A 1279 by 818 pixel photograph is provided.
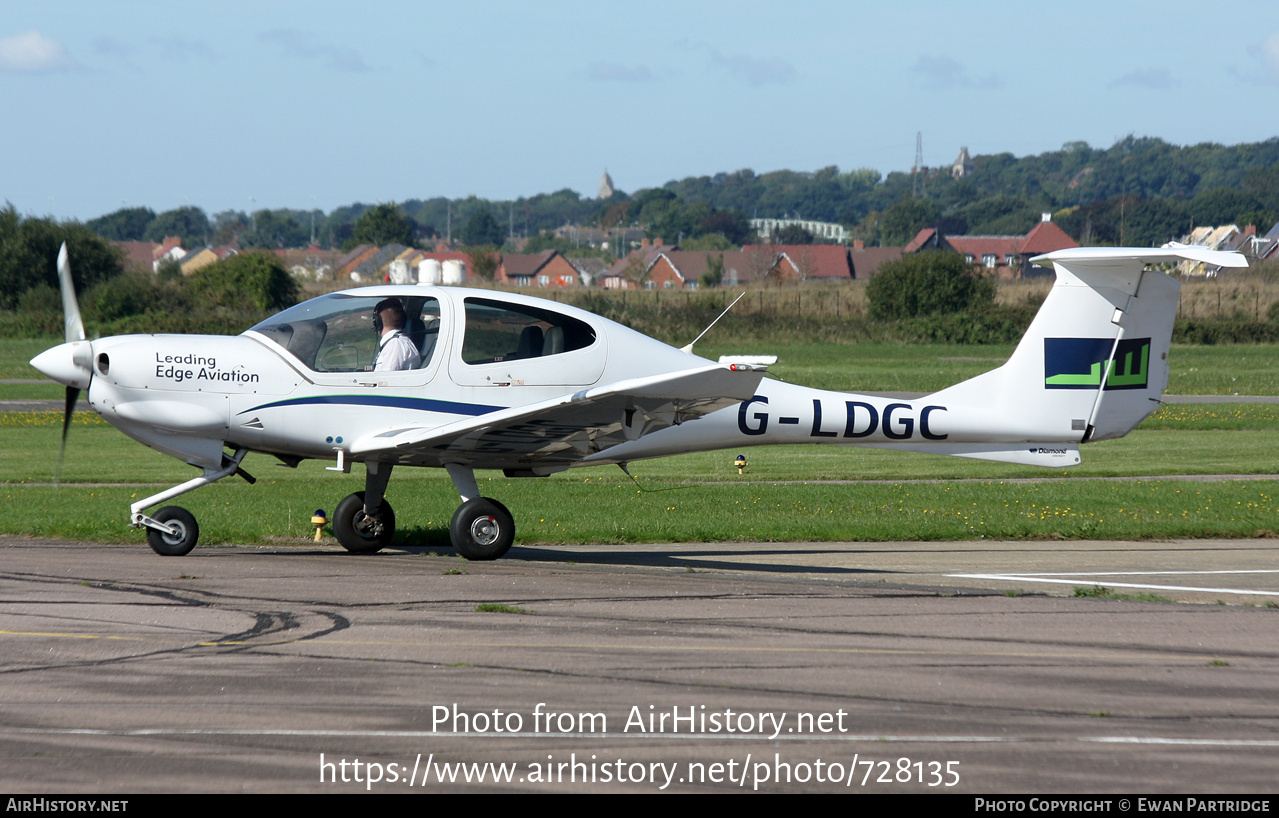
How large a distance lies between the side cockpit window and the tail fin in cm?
361

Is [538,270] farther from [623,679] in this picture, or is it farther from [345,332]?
[623,679]

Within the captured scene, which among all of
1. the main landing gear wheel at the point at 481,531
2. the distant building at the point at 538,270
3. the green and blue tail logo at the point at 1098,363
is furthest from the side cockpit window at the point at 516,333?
the distant building at the point at 538,270

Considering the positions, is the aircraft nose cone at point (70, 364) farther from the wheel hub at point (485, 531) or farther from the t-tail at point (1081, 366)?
the t-tail at point (1081, 366)

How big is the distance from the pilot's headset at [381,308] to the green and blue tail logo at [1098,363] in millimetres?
6368

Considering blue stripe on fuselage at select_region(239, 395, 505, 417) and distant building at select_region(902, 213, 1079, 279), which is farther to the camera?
distant building at select_region(902, 213, 1079, 279)

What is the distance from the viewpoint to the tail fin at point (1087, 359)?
37.8ft

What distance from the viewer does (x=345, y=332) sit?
35.2 ft

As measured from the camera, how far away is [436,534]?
1262 centimetres

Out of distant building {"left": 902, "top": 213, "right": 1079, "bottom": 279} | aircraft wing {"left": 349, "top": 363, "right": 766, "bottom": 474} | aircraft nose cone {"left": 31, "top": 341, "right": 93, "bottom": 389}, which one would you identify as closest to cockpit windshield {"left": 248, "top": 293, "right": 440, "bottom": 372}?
aircraft wing {"left": 349, "top": 363, "right": 766, "bottom": 474}

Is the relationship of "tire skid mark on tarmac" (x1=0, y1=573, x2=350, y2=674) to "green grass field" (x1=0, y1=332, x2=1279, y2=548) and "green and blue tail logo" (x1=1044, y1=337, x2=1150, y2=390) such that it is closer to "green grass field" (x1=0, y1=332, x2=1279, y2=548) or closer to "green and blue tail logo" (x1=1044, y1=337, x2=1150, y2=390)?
"green grass field" (x1=0, y1=332, x2=1279, y2=548)

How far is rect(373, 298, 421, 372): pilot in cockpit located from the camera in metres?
10.7

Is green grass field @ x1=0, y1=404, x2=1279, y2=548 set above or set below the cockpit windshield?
below

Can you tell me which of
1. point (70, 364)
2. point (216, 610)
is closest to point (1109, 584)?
point (216, 610)

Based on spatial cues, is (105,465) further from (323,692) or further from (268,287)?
(268,287)
